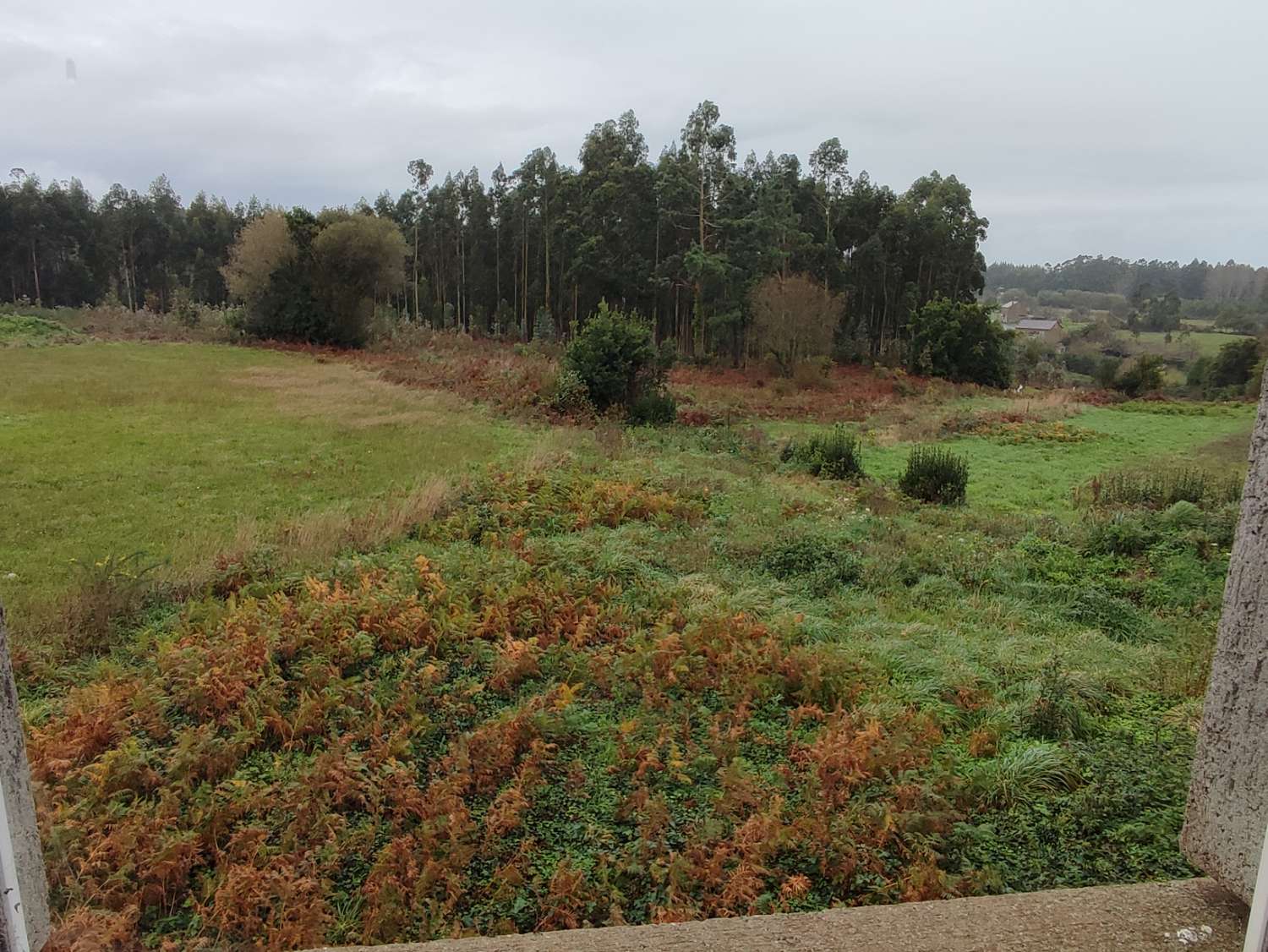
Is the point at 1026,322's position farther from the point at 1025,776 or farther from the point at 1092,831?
the point at 1092,831

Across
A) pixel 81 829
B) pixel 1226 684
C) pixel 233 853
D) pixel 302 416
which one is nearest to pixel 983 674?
pixel 1226 684

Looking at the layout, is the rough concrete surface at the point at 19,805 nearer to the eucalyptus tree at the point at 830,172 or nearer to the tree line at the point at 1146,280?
the tree line at the point at 1146,280

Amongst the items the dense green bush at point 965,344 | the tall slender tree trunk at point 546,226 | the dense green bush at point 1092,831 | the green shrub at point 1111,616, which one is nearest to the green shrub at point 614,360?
the green shrub at point 1111,616

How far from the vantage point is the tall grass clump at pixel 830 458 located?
1366cm

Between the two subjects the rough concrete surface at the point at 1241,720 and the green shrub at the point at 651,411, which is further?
the green shrub at the point at 651,411

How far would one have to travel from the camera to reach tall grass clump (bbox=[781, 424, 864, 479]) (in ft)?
44.8

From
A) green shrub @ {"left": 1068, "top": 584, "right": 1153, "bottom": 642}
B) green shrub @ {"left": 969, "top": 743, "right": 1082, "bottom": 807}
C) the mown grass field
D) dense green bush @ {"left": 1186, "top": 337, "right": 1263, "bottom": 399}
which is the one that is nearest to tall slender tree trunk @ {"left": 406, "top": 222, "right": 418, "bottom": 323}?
the mown grass field

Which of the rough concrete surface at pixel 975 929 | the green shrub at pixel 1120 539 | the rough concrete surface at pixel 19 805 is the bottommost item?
the green shrub at pixel 1120 539

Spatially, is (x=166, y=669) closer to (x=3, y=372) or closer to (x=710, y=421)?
Answer: (x=710, y=421)

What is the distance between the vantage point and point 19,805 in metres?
1.29

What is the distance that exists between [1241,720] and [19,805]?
7.13ft

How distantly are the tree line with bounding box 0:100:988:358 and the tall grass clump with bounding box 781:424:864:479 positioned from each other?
57.2 feet

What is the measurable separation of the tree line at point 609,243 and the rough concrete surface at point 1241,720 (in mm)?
29717

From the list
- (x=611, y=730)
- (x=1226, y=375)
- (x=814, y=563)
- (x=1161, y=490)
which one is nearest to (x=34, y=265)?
(x=814, y=563)
